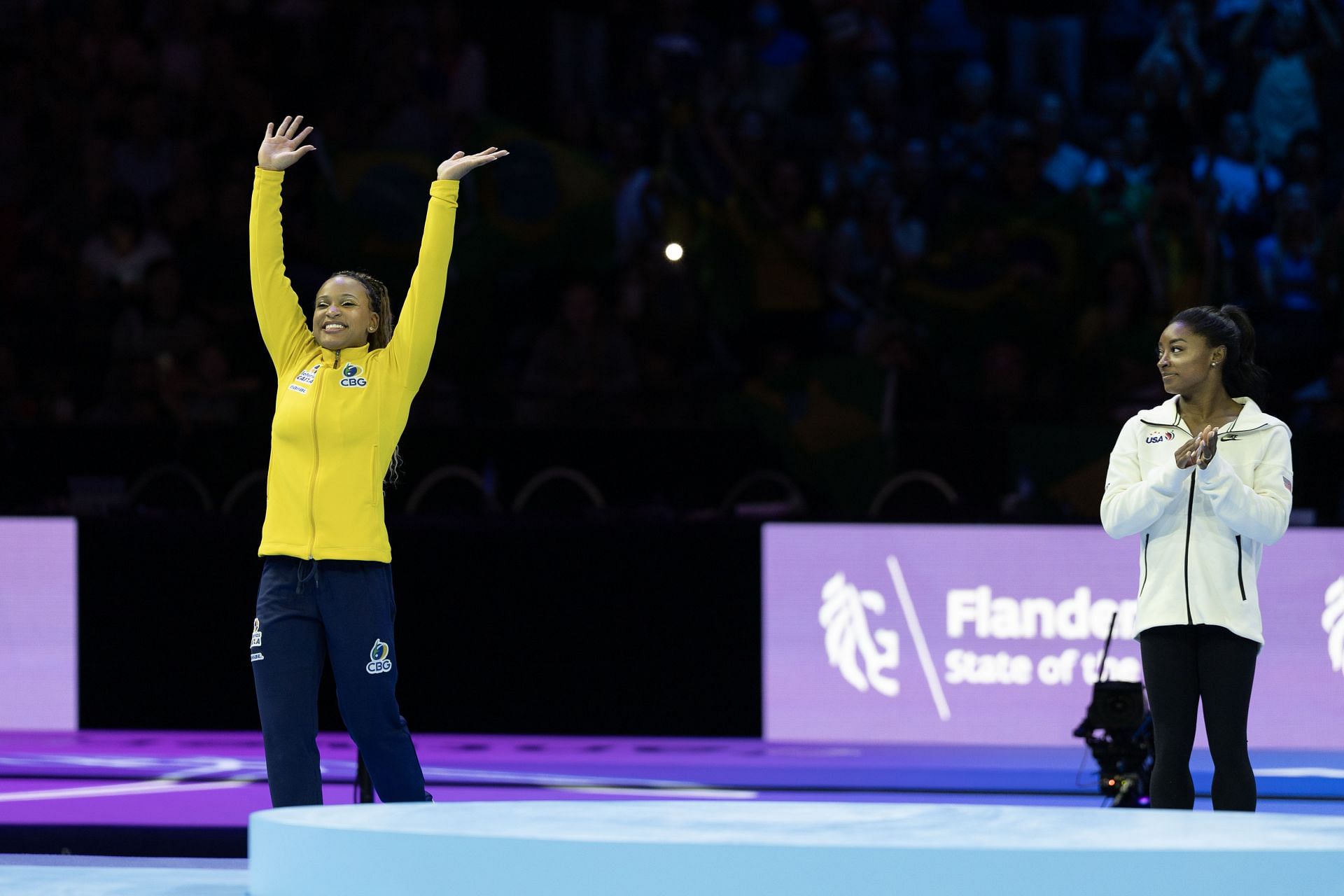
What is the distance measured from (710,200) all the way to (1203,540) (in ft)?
21.4

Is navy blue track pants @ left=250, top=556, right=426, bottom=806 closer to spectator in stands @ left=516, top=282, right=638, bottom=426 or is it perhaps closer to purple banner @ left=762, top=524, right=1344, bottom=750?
purple banner @ left=762, top=524, right=1344, bottom=750

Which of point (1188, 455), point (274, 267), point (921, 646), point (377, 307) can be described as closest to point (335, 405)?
point (377, 307)

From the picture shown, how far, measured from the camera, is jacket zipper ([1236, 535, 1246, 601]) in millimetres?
4500

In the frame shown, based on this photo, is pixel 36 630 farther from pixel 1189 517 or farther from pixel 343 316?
pixel 1189 517

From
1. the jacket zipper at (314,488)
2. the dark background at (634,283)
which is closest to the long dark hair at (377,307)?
the jacket zipper at (314,488)

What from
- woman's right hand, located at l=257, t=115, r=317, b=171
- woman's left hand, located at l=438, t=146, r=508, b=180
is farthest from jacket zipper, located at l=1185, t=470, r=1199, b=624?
woman's right hand, located at l=257, t=115, r=317, b=171

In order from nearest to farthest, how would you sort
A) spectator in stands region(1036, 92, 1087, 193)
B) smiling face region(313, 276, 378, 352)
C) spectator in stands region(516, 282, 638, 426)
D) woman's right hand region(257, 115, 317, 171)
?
1. smiling face region(313, 276, 378, 352)
2. woman's right hand region(257, 115, 317, 171)
3. spectator in stands region(516, 282, 638, 426)
4. spectator in stands region(1036, 92, 1087, 193)

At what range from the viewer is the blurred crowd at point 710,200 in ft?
31.1

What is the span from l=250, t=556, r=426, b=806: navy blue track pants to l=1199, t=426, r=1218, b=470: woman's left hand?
6.74ft

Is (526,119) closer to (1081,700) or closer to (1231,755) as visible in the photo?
(1081,700)

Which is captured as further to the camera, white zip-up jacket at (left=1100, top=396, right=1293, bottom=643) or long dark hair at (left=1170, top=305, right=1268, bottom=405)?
long dark hair at (left=1170, top=305, right=1268, bottom=405)

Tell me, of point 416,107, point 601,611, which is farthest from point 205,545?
point 416,107

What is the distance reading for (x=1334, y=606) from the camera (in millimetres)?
7145

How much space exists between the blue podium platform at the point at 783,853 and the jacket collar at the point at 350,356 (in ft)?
4.21
